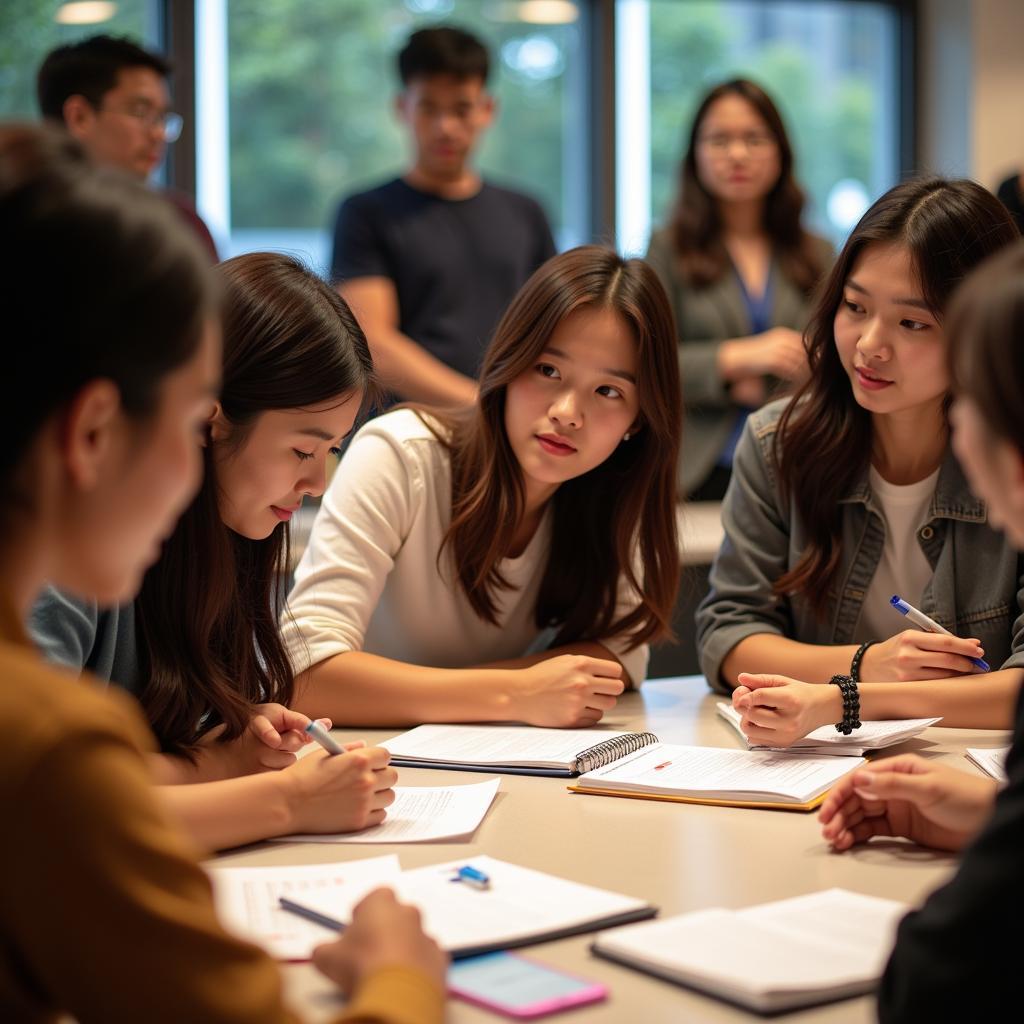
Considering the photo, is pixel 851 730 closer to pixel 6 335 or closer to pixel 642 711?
pixel 642 711

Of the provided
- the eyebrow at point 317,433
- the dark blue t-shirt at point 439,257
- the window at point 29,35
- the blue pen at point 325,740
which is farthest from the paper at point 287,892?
the window at point 29,35

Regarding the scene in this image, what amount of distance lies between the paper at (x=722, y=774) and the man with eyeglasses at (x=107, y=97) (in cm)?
203

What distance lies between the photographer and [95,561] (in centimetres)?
85

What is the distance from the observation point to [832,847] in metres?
1.37

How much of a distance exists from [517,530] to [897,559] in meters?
Result: 0.61

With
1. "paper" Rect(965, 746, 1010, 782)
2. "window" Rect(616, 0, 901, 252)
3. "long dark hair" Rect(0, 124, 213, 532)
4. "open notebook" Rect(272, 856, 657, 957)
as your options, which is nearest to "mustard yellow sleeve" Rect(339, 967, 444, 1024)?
"open notebook" Rect(272, 856, 657, 957)

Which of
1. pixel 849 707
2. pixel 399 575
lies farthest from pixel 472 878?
pixel 399 575

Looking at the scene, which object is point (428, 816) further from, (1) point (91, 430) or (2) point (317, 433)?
(1) point (91, 430)

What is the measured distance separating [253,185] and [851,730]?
10.6 feet

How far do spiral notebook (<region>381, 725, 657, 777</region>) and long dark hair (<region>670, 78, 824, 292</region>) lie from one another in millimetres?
1825

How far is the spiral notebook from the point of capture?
168cm

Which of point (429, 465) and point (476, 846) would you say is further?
point (429, 465)

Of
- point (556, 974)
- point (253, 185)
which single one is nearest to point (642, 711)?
point (556, 974)

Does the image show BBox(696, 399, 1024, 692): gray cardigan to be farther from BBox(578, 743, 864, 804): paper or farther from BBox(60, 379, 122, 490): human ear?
BBox(60, 379, 122, 490): human ear
